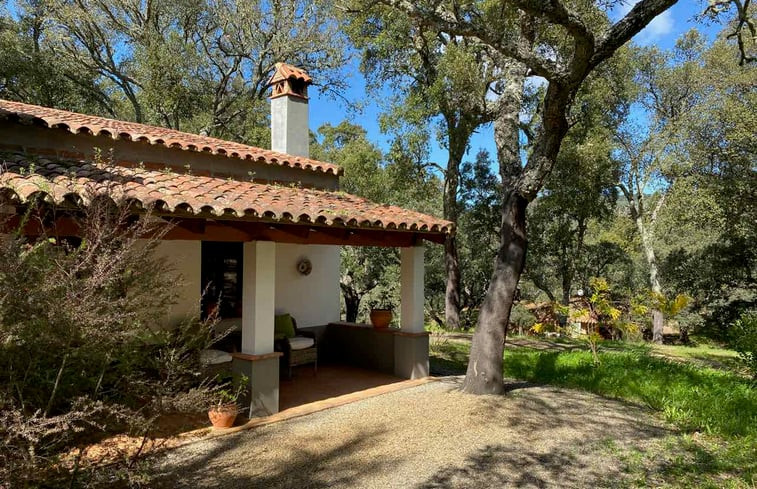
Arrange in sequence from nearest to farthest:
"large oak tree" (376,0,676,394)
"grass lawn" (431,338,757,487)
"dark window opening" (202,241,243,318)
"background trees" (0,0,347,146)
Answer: "grass lawn" (431,338,757,487) < "large oak tree" (376,0,676,394) < "dark window opening" (202,241,243,318) < "background trees" (0,0,347,146)

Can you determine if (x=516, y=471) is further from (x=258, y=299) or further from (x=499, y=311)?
(x=258, y=299)

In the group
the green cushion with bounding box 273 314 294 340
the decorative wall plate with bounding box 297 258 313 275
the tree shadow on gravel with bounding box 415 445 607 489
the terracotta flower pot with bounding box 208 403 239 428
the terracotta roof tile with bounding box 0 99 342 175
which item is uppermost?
the terracotta roof tile with bounding box 0 99 342 175

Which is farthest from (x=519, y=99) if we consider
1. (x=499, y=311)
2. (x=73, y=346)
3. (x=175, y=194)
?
(x=73, y=346)

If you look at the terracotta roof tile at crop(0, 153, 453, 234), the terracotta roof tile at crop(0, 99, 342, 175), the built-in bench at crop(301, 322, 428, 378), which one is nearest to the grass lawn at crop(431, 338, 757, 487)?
the built-in bench at crop(301, 322, 428, 378)

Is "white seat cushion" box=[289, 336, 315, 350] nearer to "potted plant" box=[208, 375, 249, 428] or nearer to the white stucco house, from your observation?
the white stucco house

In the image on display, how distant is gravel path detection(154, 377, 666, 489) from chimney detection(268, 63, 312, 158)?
266 inches

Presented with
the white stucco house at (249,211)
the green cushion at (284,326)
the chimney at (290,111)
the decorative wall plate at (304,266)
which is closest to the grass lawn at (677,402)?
the white stucco house at (249,211)

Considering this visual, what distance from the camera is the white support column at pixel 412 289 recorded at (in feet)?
28.8

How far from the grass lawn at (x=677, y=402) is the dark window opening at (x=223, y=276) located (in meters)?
4.27

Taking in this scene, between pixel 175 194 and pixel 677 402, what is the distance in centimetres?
743

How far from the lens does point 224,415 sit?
6.08 metres

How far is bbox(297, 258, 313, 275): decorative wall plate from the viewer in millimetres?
10188

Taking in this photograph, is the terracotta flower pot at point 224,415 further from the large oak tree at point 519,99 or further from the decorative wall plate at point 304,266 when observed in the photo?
the decorative wall plate at point 304,266

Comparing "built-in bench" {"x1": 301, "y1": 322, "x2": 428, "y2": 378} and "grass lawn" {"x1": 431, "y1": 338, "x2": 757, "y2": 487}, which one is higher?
"built-in bench" {"x1": 301, "y1": 322, "x2": 428, "y2": 378}
